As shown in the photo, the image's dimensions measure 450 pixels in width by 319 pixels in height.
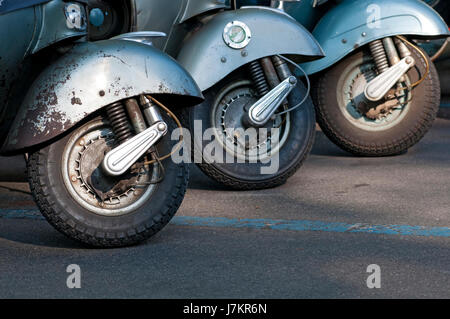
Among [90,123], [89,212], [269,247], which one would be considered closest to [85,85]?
[90,123]

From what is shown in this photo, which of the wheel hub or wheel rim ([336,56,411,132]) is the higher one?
wheel rim ([336,56,411,132])

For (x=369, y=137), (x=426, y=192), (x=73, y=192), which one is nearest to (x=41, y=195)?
(x=73, y=192)

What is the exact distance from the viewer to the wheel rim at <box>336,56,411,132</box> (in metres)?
6.01

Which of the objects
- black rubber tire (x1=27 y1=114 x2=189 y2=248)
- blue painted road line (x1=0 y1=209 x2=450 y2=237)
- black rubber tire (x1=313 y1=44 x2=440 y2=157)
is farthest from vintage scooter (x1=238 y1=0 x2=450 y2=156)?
black rubber tire (x1=27 y1=114 x2=189 y2=248)

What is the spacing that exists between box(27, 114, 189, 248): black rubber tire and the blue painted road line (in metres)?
0.47

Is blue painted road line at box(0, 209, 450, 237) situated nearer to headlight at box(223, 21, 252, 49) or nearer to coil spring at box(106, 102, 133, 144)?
coil spring at box(106, 102, 133, 144)

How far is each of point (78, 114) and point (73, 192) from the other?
0.34 meters

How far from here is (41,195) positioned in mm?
3838

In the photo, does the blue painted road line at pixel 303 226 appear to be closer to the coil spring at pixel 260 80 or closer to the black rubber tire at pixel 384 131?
the coil spring at pixel 260 80

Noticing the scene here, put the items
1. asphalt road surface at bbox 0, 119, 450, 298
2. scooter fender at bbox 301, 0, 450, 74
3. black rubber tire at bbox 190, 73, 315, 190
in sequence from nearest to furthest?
asphalt road surface at bbox 0, 119, 450, 298
black rubber tire at bbox 190, 73, 315, 190
scooter fender at bbox 301, 0, 450, 74

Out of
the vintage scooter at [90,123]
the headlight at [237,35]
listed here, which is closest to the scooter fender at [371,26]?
the headlight at [237,35]

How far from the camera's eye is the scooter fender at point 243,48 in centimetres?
500

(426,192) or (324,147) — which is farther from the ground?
(324,147)
